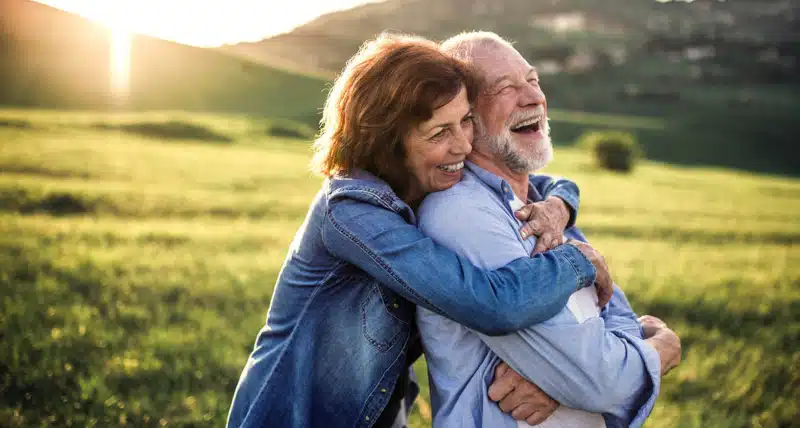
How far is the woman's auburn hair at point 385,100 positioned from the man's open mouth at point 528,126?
508 mm

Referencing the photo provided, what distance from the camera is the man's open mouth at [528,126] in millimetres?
3256

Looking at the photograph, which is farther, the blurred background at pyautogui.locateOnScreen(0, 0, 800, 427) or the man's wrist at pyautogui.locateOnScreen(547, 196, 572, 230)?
the blurred background at pyautogui.locateOnScreen(0, 0, 800, 427)

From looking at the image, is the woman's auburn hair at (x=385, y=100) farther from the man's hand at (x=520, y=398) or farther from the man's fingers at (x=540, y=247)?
the man's hand at (x=520, y=398)

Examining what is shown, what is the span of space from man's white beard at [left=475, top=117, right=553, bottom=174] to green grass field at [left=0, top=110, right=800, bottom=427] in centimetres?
243

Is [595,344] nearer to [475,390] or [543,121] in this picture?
[475,390]

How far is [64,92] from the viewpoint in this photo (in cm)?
4000

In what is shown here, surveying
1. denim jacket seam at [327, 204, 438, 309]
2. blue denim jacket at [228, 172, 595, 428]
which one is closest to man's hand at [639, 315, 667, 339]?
blue denim jacket at [228, 172, 595, 428]

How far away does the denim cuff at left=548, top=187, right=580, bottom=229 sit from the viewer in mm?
3293

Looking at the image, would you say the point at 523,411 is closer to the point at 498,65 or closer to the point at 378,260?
the point at 378,260

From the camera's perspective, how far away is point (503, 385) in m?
2.54

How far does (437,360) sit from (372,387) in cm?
32

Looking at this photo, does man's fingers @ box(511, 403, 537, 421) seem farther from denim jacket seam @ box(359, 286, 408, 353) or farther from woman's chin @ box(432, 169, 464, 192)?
woman's chin @ box(432, 169, 464, 192)

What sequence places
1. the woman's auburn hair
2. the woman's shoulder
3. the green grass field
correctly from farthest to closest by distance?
the green grass field, the woman's auburn hair, the woman's shoulder

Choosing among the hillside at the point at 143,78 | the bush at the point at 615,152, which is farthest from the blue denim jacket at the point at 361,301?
the bush at the point at 615,152
